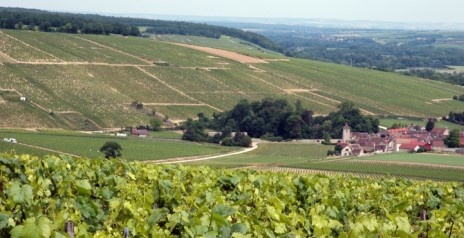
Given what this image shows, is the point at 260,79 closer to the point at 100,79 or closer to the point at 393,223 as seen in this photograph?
the point at 100,79

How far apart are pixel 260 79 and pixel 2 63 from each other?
31.2 m

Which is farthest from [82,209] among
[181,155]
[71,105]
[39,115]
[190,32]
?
[190,32]

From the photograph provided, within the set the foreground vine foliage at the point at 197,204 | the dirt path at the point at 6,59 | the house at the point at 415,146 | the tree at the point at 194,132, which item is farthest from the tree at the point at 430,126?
the foreground vine foliage at the point at 197,204

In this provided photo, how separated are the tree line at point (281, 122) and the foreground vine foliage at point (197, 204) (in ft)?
194

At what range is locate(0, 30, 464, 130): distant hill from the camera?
7706cm

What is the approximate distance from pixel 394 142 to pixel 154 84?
103 ft

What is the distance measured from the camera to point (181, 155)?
5847cm

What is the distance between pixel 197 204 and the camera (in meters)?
10.4

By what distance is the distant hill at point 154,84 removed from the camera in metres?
77.1

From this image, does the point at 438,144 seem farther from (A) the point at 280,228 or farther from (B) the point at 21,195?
(B) the point at 21,195

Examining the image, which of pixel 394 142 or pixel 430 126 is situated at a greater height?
pixel 394 142

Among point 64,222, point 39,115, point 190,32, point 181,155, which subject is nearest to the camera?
point 64,222

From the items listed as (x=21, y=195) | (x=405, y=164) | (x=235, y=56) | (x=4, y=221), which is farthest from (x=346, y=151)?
(x=4, y=221)

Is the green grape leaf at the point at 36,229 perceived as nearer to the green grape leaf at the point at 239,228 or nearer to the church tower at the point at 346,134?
Result: the green grape leaf at the point at 239,228
